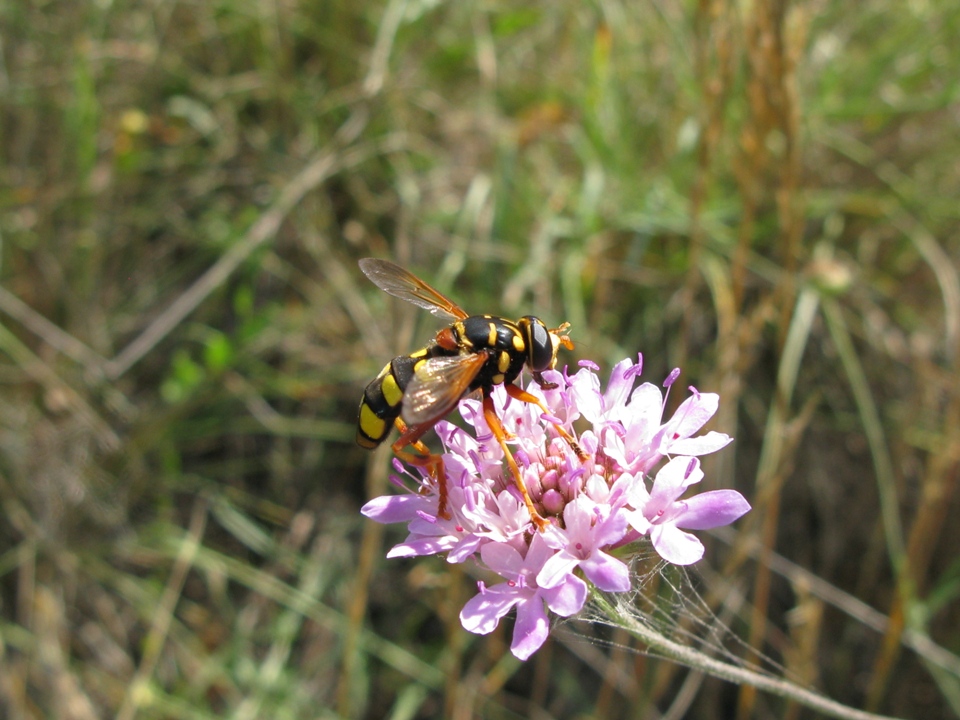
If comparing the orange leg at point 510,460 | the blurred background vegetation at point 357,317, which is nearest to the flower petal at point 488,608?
the orange leg at point 510,460

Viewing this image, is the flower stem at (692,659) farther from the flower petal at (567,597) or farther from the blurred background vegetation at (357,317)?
the blurred background vegetation at (357,317)

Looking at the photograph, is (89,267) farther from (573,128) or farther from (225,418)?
(573,128)

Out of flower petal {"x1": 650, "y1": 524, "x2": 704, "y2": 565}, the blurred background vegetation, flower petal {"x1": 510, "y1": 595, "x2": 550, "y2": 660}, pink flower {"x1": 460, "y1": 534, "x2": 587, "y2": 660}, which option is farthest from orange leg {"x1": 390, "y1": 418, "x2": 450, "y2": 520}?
the blurred background vegetation

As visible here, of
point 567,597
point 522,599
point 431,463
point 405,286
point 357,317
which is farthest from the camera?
point 357,317

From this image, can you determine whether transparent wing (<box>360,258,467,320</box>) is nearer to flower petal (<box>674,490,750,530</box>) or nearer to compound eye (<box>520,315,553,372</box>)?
compound eye (<box>520,315,553,372</box>)

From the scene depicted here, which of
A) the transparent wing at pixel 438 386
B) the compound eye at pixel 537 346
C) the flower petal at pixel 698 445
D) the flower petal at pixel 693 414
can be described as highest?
the transparent wing at pixel 438 386

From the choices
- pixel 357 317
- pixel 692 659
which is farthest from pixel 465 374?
pixel 357 317

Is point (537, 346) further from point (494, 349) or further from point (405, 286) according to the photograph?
point (405, 286)
